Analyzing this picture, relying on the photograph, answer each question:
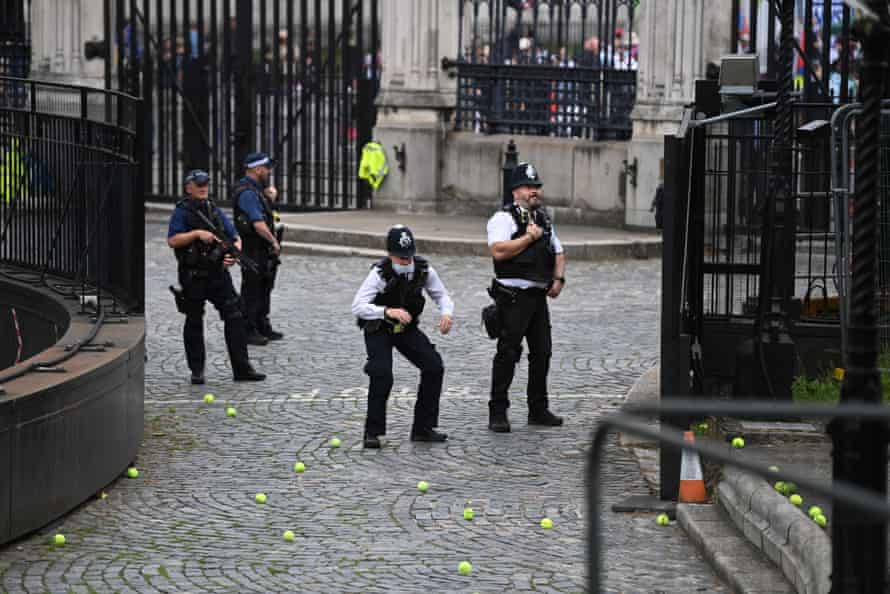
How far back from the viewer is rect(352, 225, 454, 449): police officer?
1019 centimetres

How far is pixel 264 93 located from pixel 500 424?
13.7m

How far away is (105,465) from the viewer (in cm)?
906

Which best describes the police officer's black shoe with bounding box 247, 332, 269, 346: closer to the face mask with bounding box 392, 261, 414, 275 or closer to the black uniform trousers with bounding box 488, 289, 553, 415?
the black uniform trousers with bounding box 488, 289, 553, 415

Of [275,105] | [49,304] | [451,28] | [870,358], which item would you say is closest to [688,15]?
[451,28]

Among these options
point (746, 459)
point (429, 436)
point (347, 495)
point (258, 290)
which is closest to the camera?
point (746, 459)

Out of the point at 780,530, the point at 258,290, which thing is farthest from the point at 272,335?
the point at 780,530

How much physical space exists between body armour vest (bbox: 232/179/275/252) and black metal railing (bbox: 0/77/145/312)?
2.77 metres

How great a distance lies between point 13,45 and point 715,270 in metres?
17.9

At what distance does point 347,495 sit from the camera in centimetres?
913

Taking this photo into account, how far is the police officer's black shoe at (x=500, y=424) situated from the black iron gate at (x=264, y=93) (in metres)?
12.2

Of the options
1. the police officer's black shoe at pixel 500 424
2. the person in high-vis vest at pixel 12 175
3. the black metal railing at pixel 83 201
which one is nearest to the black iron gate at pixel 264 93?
the person in high-vis vest at pixel 12 175

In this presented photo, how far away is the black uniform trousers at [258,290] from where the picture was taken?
13.9m

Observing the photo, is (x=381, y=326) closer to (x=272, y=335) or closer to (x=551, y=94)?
(x=272, y=335)

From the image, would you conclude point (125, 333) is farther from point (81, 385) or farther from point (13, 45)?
point (13, 45)
